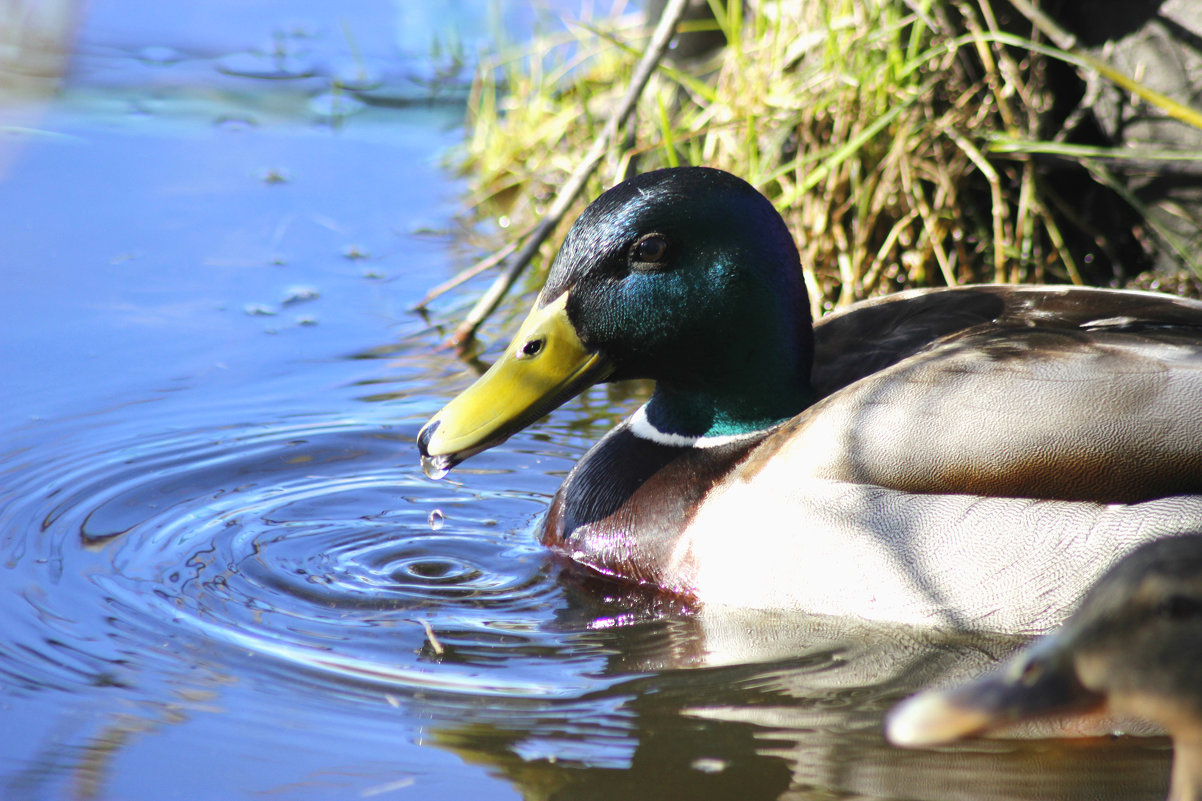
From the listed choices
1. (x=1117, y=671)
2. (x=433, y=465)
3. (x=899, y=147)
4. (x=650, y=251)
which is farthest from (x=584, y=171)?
(x=1117, y=671)

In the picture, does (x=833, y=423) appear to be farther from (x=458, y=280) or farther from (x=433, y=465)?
(x=458, y=280)

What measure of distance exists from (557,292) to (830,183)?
1.83 m

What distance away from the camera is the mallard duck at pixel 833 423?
337cm

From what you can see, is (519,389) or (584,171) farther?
(584,171)

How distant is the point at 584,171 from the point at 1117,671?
3168 millimetres

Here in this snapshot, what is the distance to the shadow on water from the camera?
2945mm

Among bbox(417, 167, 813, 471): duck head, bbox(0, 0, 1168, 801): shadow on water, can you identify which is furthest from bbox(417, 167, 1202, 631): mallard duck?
bbox(0, 0, 1168, 801): shadow on water

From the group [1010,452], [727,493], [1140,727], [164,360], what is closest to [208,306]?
[164,360]

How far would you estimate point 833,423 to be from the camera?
3.57 meters

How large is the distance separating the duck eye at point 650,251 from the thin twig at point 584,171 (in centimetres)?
138

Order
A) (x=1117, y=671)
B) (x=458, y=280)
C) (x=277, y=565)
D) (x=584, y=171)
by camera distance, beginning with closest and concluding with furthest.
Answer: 1. (x=1117, y=671)
2. (x=277, y=565)
3. (x=584, y=171)
4. (x=458, y=280)

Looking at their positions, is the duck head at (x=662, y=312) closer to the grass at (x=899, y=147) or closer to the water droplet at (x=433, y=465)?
the water droplet at (x=433, y=465)

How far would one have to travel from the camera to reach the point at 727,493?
147 inches

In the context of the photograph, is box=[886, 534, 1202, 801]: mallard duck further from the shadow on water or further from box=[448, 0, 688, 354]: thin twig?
box=[448, 0, 688, 354]: thin twig
